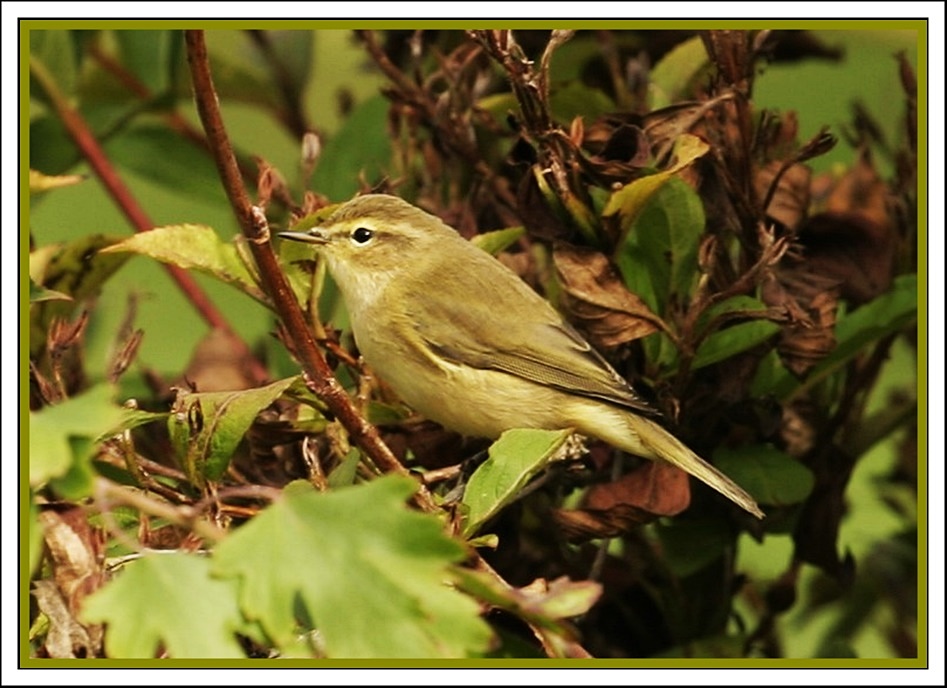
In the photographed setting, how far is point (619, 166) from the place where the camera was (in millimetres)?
1992

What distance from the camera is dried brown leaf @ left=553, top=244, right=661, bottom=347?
2021mm

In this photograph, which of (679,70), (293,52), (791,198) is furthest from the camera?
(293,52)

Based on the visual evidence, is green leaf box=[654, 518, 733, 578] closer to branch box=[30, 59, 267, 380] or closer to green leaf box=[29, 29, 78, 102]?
branch box=[30, 59, 267, 380]

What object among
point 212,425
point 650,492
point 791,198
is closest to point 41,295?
point 212,425

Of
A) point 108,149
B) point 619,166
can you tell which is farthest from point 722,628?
point 108,149

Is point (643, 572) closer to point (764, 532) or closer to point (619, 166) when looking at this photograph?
point (764, 532)

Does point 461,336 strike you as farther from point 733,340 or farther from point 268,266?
point 268,266

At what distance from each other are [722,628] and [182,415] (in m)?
1.00

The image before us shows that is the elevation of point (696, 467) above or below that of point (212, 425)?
below

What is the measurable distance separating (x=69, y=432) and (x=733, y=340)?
115 centimetres

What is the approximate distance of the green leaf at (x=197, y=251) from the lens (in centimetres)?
201

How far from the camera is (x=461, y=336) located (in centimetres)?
267

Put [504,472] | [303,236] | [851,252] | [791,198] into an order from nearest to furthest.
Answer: [504,472], [303,236], [791,198], [851,252]

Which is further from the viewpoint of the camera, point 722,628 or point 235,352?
point 235,352
